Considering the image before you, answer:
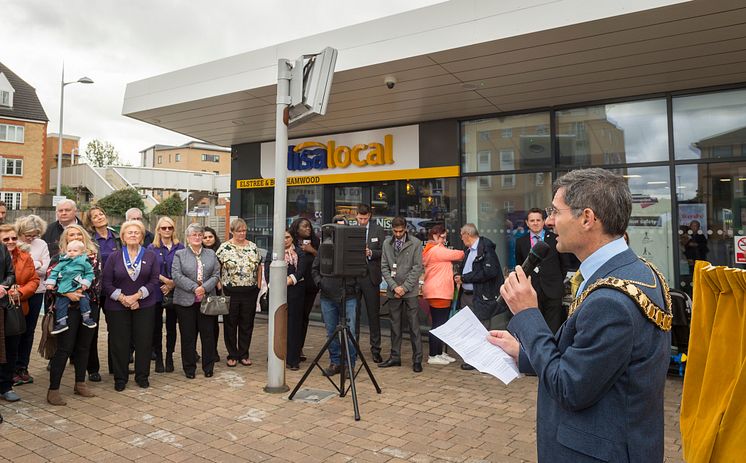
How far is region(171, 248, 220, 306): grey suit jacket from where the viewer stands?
614cm

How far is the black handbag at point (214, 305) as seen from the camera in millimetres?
6109

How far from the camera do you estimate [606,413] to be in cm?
155

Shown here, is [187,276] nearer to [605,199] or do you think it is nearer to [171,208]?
[605,199]

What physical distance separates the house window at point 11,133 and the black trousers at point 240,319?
4311cm

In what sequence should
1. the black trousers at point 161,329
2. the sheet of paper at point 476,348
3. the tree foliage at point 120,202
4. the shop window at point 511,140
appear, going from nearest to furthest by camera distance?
the sheet of paper at point 476,348 → the black trousers at point 161,329 → the shop window at point 511,140 → the tree foliage at point 120,202

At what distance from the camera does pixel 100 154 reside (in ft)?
210

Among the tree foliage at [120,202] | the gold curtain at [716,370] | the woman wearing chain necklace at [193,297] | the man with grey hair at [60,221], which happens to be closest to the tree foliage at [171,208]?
the tree foliage at [120,202]

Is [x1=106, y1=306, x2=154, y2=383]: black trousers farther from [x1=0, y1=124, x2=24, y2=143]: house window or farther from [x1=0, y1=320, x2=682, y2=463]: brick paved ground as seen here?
[x1=0, y1=124, x2=24, y2=143]: house window

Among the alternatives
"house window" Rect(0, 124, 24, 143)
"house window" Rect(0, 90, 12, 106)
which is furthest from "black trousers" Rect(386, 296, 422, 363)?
"house window" Rect(0, 90, 12, 106)

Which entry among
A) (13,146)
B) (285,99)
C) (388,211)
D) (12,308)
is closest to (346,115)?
(388,211)

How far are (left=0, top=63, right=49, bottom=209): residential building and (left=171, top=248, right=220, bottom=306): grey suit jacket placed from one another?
131ft

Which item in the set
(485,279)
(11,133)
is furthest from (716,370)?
(11,133)

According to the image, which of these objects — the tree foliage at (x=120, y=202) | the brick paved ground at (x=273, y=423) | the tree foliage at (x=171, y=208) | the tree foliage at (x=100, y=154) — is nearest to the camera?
the brick paved ground at (x=273, y=423)

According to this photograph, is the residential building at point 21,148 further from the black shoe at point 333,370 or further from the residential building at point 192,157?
the black shoe at point 333,370
